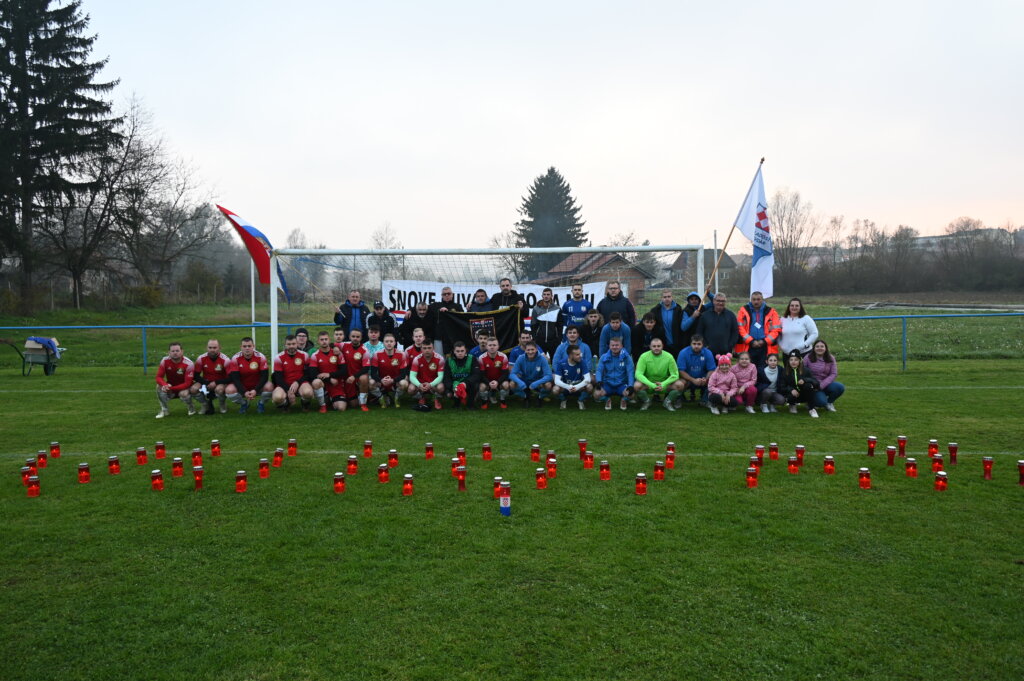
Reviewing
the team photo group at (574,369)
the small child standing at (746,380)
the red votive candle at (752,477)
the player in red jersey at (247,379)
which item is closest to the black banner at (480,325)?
the team photo group at (574,369)

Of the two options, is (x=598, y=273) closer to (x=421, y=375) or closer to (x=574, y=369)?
(x=574, y=369)

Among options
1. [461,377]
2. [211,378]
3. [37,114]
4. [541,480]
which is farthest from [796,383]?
[37,114]

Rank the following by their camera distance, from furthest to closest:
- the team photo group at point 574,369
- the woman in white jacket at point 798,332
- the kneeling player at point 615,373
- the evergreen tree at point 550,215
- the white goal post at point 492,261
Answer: the evergreen tree at point 550,215
the white goal post at point 492,261
the woman in white jacket at point 798,332
the kneeling player at point 615,373
the team photo group at point 574,369

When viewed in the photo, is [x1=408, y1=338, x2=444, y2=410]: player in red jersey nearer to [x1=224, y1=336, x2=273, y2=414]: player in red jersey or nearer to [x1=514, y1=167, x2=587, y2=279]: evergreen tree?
[x1=224, y1=336, x2=273, y2=414]: player in red jersey

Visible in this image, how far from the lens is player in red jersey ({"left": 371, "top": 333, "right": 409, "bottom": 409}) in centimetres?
1227

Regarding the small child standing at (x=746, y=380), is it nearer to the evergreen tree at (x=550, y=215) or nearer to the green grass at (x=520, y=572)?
the green grass at (x=520, y=572)

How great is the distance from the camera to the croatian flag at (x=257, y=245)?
13922 mm

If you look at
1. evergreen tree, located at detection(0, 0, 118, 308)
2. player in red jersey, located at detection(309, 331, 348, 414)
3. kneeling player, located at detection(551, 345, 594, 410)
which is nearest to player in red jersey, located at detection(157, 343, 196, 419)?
player in red jersey, located at detection(309, 331, 348, 414)

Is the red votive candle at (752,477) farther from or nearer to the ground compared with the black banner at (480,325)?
nearer to the ground

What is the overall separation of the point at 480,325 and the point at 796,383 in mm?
6054

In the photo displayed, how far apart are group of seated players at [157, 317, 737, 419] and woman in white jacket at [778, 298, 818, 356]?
4.93 feet

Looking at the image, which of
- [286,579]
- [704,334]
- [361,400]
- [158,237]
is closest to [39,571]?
[286,579]

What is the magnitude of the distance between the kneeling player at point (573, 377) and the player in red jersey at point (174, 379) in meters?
6.57

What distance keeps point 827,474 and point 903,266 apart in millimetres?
43273
